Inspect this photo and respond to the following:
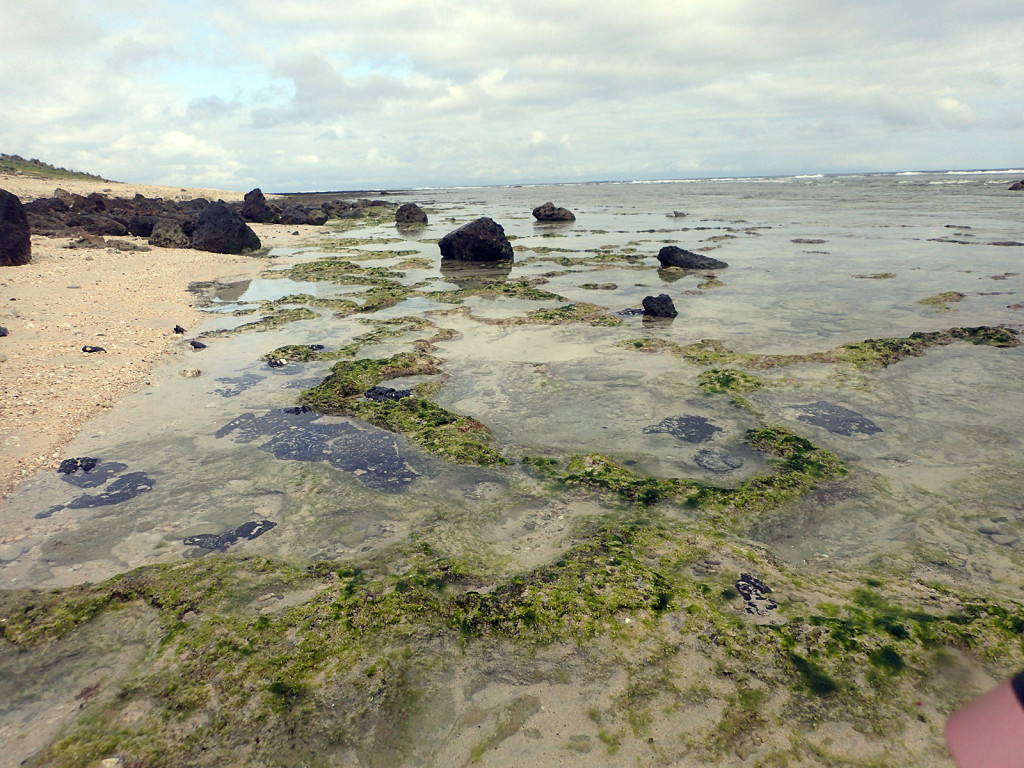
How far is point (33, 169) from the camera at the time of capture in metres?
59.3

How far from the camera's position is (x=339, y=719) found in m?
3.46

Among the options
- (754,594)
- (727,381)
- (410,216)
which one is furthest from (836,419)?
(410,216)

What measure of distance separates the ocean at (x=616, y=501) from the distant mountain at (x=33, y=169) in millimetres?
63956

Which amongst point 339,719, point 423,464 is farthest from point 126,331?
point 339,719

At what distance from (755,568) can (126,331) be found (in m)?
13.3

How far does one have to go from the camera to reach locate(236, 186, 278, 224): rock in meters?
44.6

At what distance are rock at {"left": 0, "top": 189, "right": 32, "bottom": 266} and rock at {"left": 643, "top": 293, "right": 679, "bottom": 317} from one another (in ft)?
66.7

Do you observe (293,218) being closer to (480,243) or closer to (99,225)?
(99,225)

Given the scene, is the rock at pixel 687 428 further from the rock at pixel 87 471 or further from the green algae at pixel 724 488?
the rock at pixel 87 471

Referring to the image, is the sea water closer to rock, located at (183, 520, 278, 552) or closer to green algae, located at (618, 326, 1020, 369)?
rock, located at (183, 520, 278, 552)

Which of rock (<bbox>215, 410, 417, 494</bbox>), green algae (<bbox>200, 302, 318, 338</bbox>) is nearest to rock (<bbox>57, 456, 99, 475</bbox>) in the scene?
rock (<bbox>215, 410, 417, 494</bbox>)

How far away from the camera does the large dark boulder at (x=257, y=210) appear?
146 ft

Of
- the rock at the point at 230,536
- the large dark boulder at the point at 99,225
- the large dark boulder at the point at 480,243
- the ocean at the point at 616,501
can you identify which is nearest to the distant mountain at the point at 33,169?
the large dark boulder at the point at 99,225

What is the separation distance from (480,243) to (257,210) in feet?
100
